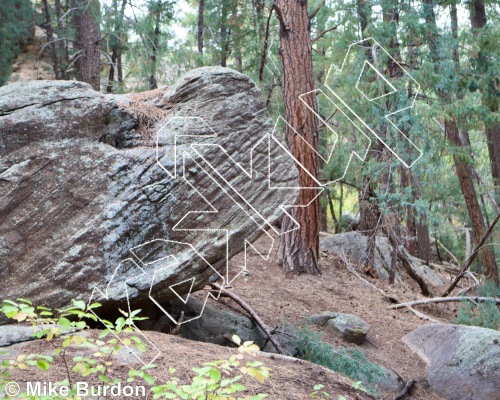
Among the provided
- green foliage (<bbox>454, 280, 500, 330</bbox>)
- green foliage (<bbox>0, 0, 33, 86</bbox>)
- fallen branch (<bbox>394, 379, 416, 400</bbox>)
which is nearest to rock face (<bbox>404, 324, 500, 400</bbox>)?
fallen branch (<bbox>394, 379, 416, 400</bbox>)

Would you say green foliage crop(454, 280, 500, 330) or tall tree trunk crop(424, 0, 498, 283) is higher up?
tall tree trunk crop(424, 0, 498, 283)

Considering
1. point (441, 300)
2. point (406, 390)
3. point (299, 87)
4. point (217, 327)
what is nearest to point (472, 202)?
point (441, 300)

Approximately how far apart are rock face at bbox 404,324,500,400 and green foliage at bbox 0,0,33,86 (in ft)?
40.8

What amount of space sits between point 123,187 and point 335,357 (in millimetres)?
2775

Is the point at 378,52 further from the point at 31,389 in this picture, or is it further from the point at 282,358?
the point at 31,389

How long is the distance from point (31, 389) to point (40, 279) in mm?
1490

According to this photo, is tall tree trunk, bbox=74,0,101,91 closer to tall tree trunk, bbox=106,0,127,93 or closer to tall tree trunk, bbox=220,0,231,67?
tall tree trunk, bbox=106,0,127,93

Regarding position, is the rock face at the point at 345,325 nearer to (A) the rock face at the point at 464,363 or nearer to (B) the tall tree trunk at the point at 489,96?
(A) the rock face at the point at 464,363

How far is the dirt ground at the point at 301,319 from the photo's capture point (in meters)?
4.48

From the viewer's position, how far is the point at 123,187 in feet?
17.1

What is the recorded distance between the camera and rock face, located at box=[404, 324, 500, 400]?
19.8ft

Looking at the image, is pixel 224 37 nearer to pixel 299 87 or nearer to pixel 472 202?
pixel 299 87

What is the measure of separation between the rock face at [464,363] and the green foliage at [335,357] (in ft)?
2.52

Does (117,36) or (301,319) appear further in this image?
(117,36)
